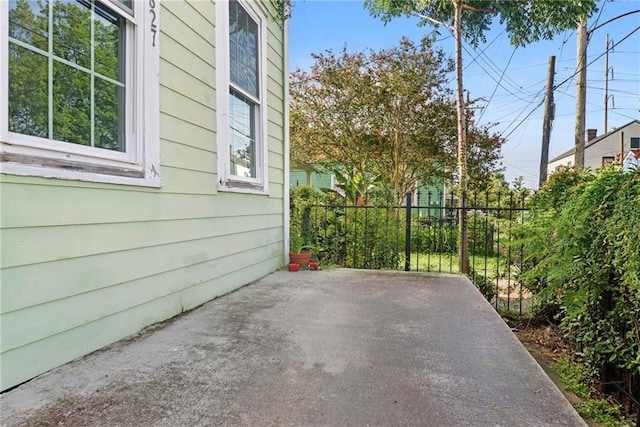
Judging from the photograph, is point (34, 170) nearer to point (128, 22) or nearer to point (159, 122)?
point (159, 122)

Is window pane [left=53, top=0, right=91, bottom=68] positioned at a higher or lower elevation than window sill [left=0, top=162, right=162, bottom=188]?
higher

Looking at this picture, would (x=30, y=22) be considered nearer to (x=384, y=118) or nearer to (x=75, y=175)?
(x=75, y=175)

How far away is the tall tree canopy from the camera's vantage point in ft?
30.0

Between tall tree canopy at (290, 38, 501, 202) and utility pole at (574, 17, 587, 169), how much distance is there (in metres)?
2.08

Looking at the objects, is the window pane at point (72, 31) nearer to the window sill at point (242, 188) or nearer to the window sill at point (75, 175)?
the window sill at point (75, 175)

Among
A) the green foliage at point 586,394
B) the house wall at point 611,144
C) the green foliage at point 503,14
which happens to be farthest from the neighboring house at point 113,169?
the house wall at point 611,144

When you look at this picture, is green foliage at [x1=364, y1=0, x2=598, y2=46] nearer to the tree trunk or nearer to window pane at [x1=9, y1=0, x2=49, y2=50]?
the tree trunk

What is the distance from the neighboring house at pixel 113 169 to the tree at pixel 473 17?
3.78 m

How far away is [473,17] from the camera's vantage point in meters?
6.82

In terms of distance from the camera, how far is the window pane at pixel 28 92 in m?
1.63

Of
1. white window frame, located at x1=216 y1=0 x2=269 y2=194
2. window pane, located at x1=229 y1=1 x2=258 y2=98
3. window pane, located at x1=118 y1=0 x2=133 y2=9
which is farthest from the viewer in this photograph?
window pane, located at x1=229 y1=1 x2=258 y2=98

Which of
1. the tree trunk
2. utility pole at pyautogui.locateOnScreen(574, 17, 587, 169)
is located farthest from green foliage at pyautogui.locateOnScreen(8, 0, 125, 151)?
utility pole at pyautogui.locateOnScreen(574, 17, 587, 169)

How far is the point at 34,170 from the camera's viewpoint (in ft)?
5.51

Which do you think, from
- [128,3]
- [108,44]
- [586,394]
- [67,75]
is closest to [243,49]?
[128,3]
